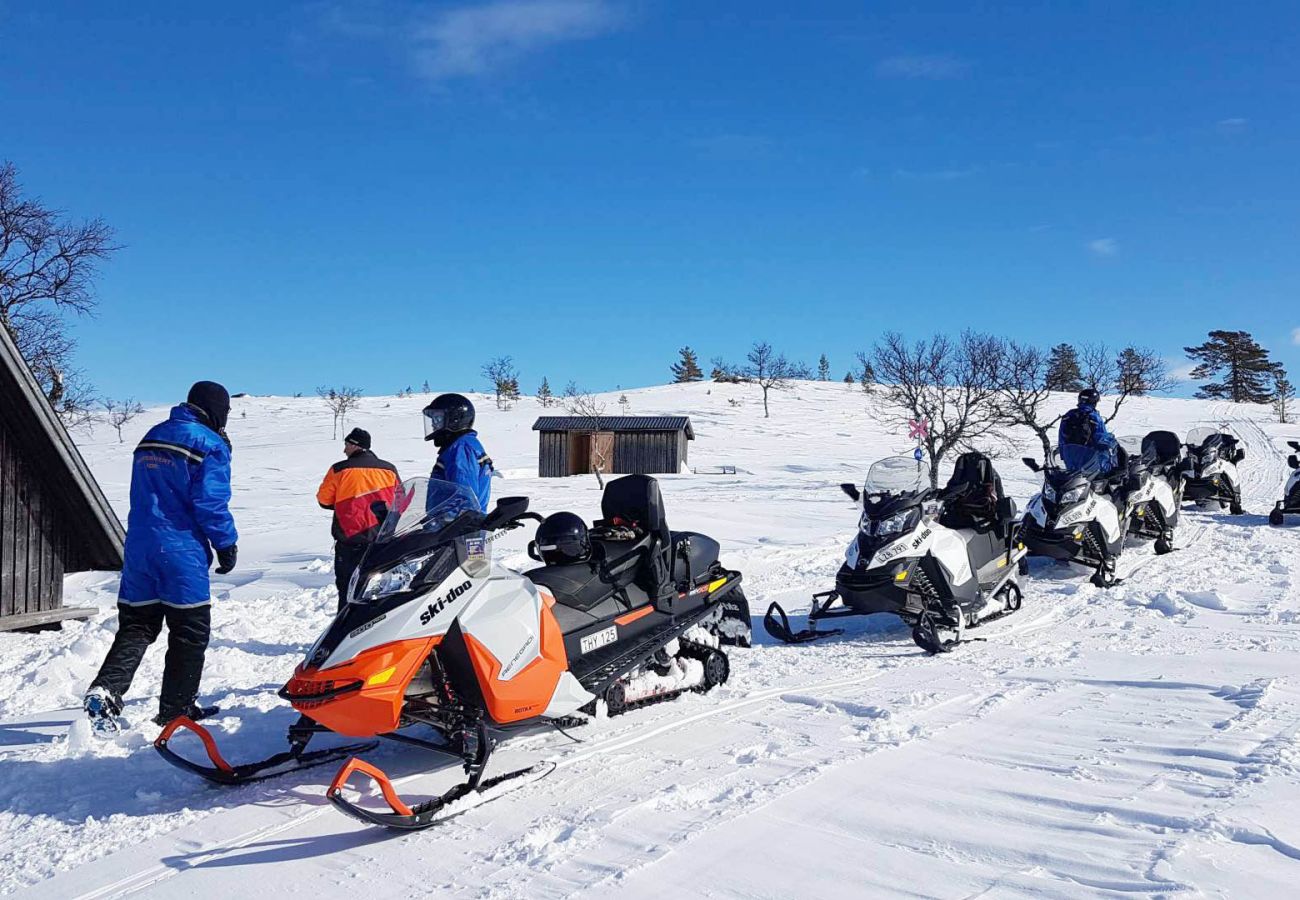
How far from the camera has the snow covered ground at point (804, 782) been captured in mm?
2998

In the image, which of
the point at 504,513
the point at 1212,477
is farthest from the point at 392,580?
the point at 1212,477

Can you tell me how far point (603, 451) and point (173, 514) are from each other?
29.7 metres

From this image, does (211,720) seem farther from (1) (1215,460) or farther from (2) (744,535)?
(1) (1215,460)

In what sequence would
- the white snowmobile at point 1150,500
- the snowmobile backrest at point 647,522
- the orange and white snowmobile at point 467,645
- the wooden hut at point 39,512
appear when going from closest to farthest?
1. the orange and white snowmobile at point 467,645
2. the snowmobile backrest at point 647,522
3. the wooden hut at point 39,512
4. the white snowmobile at point 1150,500

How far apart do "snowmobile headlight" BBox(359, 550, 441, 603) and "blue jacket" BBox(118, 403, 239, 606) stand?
5.05 feet

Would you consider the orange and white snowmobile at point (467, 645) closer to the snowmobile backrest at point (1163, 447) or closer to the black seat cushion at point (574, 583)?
the black seat cushion at point (574, 583)

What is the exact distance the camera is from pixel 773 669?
236 inches

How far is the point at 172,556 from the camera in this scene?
15.9ft

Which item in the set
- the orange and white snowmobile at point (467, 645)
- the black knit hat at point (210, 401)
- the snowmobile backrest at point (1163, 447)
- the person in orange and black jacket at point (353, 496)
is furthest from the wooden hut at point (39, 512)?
the snowmobile backrest at point (1163, 447)

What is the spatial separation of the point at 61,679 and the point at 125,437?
5263 cm

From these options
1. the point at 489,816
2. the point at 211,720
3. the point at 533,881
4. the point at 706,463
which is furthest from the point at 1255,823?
the point at 706,463

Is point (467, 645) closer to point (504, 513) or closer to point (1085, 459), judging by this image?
point (504, 513)

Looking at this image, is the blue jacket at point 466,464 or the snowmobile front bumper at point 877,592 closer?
the blue jacket at point 466,464

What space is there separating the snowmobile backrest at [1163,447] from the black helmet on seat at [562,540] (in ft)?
33.8
